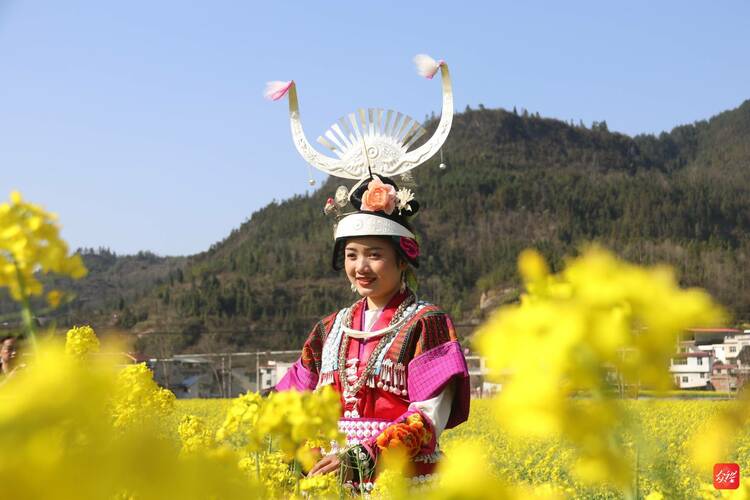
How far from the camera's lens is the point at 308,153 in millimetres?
3525

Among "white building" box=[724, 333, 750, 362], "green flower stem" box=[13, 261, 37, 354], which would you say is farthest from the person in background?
"white building" box=[724, 333, 750, 362]

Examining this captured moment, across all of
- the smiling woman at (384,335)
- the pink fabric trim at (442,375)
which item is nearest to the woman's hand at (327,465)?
the smiling woman at (384,335)

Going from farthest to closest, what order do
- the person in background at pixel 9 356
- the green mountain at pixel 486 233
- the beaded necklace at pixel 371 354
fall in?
the green mountain at pixel 486 233 → the beaded necklace at pixel 371 354 → the person in background at pixel 9 356

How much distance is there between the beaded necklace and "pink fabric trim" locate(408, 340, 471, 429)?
13 centimetres

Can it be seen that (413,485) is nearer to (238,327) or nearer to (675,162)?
(238,327)

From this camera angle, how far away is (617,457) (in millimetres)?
493

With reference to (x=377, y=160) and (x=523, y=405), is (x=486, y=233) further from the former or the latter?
(x=523, y=405)

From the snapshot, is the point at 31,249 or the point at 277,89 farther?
the point at 277,89

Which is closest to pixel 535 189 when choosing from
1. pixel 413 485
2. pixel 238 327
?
pixel 238 327

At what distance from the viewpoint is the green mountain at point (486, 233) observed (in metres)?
→ 84.8

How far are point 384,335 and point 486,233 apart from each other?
106142 millimetres

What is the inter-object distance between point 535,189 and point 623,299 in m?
119

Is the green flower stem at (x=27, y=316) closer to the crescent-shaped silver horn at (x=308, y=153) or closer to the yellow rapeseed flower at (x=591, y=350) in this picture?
the yellow rapeseed flower at (x=591, y=350)

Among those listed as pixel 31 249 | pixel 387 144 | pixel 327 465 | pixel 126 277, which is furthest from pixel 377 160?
pixel 126 277
